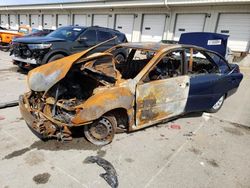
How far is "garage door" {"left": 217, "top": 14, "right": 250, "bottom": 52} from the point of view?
462 inches

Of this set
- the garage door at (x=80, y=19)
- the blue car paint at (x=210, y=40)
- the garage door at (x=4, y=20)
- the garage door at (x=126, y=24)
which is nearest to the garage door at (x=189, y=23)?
the garage door at (x=126, y=24)

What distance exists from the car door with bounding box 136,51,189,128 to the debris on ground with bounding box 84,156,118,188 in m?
0.92

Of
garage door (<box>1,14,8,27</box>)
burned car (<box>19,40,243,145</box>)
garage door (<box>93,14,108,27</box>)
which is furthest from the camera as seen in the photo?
garage door (<box>1,14,8,27</box>)

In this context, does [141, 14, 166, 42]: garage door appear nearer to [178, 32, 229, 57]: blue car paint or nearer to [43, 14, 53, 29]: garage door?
[178, 32, 229, 57]: blue car paint

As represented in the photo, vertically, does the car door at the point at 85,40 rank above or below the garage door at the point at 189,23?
below

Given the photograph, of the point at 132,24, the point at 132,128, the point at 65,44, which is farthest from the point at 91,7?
the point at 132,128

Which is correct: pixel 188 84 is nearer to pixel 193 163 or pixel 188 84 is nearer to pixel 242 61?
pixel 193 163

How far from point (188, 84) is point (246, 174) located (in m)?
1.82

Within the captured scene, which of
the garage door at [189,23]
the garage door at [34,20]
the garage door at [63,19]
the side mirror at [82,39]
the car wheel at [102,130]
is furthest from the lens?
the garage door at [34,20]

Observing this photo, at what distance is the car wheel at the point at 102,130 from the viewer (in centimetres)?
344

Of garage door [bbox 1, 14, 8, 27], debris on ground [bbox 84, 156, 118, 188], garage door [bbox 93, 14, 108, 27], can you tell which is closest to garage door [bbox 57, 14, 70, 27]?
garage door [bbox 93, 14, 108, 27]

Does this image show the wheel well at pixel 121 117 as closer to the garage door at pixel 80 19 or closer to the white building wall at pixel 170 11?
the white building wall at pixel 170 11

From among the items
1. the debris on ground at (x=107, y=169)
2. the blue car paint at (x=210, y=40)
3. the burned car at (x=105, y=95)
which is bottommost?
the debris on ground at (x=107, y=169)

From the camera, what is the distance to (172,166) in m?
3.16
